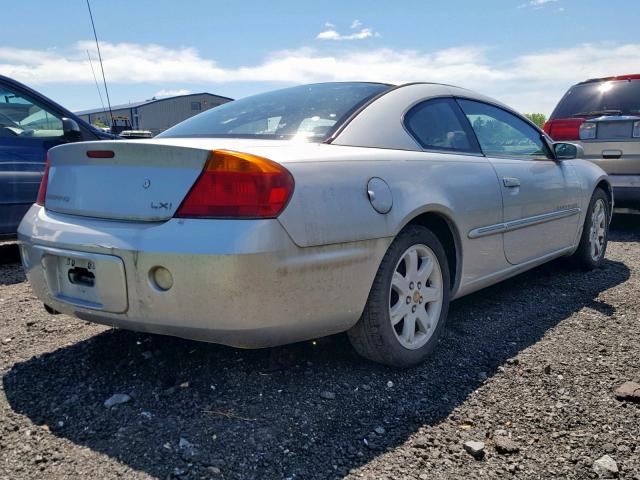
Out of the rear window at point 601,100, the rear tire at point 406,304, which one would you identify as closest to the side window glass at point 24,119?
the rear tire at point 406,304

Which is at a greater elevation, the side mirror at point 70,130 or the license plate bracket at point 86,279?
the side mirror at point 70,130

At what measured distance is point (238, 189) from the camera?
2148mm

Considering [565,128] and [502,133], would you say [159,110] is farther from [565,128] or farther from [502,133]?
[502,133]

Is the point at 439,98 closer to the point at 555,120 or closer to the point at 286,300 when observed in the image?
the point at 286,300

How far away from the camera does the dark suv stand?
20.2 feet

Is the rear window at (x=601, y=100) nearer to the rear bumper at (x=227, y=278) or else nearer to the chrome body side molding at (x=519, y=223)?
the chrome body side molding at (x=519, y=223)

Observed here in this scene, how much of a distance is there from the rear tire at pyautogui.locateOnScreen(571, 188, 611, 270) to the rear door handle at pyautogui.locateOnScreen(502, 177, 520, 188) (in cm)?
140

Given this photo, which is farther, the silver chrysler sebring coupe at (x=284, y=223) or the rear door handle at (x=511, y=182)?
the rear door handle at (x=511, y=182)

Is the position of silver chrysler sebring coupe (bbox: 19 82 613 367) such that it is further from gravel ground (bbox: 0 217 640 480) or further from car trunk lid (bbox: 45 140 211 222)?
gravel ground (bbox: 0 217 640 480)

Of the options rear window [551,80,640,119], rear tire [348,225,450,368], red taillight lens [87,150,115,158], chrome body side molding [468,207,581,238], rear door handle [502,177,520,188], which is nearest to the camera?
red taillight lens [87,150,115,158]

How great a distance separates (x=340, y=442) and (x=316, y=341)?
928 millimetres

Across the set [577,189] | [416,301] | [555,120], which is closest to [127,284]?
[416,301]

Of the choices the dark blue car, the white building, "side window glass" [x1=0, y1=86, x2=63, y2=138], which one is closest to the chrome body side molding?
the dark blue car

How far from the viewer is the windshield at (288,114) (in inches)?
107
